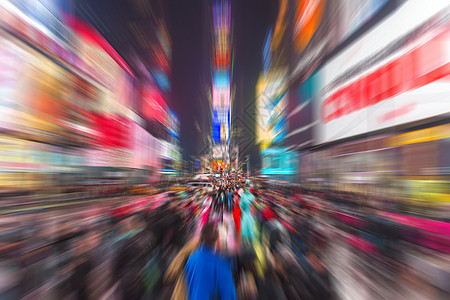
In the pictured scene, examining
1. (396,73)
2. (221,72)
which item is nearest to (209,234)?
(396,73)

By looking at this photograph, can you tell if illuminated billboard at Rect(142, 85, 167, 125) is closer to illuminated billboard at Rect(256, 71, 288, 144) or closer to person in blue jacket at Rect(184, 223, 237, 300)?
illuminated billboard at Rect(256, 71, 288, 144)

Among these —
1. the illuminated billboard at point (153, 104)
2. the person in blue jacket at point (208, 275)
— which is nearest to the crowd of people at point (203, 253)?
the person in blue jacket at point (208, 275)

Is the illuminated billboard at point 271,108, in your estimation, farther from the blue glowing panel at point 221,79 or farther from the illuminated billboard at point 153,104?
the illuminated billboard at point 153,104

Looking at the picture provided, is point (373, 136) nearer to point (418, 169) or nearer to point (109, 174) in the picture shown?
point (418, 169)

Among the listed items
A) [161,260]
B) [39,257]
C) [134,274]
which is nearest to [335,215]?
[161,260]

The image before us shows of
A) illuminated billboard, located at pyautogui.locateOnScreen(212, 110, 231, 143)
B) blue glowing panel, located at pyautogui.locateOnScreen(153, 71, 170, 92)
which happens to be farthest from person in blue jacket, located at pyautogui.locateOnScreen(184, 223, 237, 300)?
illuminated billboard, located at pyautogui.locateOnScreen(212, 110, 231, 143)

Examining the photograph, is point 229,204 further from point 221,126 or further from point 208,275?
point 221,126

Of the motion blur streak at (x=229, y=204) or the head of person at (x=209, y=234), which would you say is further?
the head of person at (x=209, y=234)
